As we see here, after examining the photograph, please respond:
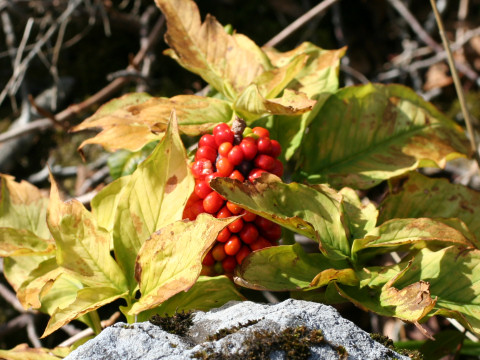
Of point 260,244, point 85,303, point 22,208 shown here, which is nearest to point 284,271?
point 260,244

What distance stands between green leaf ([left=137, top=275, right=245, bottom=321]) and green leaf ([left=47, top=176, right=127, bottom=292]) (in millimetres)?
99

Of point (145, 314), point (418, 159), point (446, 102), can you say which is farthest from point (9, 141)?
point (446, 102)

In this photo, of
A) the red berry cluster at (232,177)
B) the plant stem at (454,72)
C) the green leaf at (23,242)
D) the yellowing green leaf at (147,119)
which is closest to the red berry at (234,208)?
the red berry cluster at (232,177)

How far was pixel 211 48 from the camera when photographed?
147cm

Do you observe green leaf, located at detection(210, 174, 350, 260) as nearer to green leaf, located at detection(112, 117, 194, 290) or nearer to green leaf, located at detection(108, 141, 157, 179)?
green leaf, located at detection(112, 117, 194, 290)

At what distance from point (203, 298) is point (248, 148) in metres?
0.35

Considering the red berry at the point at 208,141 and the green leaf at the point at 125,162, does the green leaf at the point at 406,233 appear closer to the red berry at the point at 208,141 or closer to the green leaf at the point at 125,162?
the red berry at the point at 208,141

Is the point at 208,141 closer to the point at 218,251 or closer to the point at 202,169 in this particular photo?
the point at 202,169

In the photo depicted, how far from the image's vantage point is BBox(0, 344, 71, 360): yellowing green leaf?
1188 millimetres

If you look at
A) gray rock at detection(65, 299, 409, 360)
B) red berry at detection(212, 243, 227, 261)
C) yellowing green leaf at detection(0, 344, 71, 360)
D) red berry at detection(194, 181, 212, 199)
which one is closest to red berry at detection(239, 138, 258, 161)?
red berry at detection(194, 181, 212, 199)

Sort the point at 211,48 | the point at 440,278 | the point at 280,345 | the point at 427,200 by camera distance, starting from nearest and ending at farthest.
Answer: the point at 280,345
the point at 440,278
the point at 427,200
the point at 211,48

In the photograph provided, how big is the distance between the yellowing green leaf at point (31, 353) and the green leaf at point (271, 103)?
0.71m

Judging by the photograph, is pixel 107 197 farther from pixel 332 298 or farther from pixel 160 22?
pixel 160 22

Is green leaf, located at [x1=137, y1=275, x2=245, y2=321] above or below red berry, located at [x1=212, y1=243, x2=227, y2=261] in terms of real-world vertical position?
below
